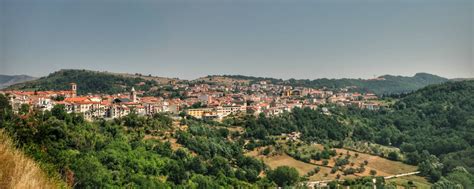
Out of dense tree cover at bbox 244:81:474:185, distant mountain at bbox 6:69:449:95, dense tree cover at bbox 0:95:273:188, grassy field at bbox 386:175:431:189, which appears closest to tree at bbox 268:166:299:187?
dense tree cover at bbox 0:95:273:188

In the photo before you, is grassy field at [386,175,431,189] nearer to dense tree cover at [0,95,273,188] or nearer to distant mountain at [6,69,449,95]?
dense tree cover at [0,95,273,188]

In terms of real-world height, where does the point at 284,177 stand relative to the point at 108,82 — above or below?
below

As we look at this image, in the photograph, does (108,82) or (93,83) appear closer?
(108,82)

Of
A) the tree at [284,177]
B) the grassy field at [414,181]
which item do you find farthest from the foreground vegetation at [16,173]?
the grassy field at [414,181]

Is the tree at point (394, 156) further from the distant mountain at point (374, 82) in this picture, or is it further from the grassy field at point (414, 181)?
the distant mountain at point (374, 82)

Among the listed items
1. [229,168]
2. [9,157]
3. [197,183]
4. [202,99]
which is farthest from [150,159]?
[202,99]

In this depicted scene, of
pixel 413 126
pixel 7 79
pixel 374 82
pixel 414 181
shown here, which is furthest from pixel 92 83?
pixel 374 82

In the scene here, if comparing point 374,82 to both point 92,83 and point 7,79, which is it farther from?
point 7,79

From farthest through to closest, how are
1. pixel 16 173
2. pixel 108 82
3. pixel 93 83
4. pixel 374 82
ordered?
pixel 374 82, pixel 93 83, pixel 108 82, pixel 16 173
